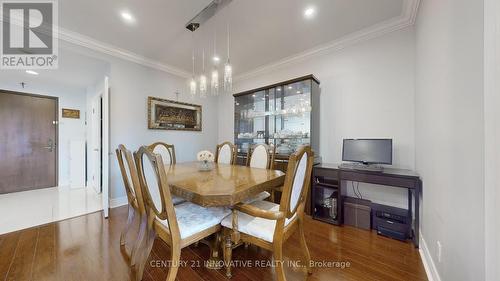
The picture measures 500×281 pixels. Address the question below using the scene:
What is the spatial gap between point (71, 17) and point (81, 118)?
129 inches

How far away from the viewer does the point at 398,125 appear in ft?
7.73

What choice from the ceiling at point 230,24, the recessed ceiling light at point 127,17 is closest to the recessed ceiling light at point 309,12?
the ceiling at point 230,24

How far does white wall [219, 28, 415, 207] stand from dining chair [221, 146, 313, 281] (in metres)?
1.66

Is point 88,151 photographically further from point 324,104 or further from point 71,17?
point 324,104

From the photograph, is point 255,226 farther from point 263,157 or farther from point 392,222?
point 392,222

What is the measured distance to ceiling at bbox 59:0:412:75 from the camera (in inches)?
81.2

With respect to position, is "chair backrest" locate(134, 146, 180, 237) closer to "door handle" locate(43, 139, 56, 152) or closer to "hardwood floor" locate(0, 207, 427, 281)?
"hardwood floor" locate(0, 207, 427, 281)

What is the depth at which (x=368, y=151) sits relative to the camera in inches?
94.1

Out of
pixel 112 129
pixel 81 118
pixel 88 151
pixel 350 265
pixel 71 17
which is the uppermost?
pixel 71 17

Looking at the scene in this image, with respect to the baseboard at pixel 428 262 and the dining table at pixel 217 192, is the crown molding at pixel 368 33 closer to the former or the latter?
the dining table at pixel 217 192

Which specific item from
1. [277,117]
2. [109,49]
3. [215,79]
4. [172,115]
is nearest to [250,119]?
[277,117]

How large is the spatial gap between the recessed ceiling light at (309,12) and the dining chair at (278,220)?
1769 millimetres

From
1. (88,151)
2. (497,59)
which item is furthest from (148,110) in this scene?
(497,59)

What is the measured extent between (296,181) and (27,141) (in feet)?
18.7
